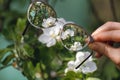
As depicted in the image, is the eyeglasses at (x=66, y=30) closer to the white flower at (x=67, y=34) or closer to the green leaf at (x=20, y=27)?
the white flower at (x=67, y=34)

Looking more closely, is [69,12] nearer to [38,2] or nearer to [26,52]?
[26,52]

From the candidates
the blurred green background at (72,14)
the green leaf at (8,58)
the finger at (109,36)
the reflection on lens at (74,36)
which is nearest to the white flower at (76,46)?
the reflection on lens at (74,36)

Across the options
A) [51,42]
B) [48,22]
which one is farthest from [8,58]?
[48,22]

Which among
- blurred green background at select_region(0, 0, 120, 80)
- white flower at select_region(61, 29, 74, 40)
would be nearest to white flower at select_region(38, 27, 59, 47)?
white flower at select_region(61, 29, 74, 40)

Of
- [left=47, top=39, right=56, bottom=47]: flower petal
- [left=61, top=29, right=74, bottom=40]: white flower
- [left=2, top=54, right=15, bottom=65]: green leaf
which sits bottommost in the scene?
[left=2, top=54, right=15, bottom=65]: green leaf

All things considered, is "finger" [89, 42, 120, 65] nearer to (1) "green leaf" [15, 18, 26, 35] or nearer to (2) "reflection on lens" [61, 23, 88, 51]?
(2) "reflection on lens" [61, 23, 88, 51]

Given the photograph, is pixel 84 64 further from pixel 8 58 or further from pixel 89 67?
pixel 8 58

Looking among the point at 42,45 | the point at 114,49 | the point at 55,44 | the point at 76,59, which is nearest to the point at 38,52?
the point at 42,45
